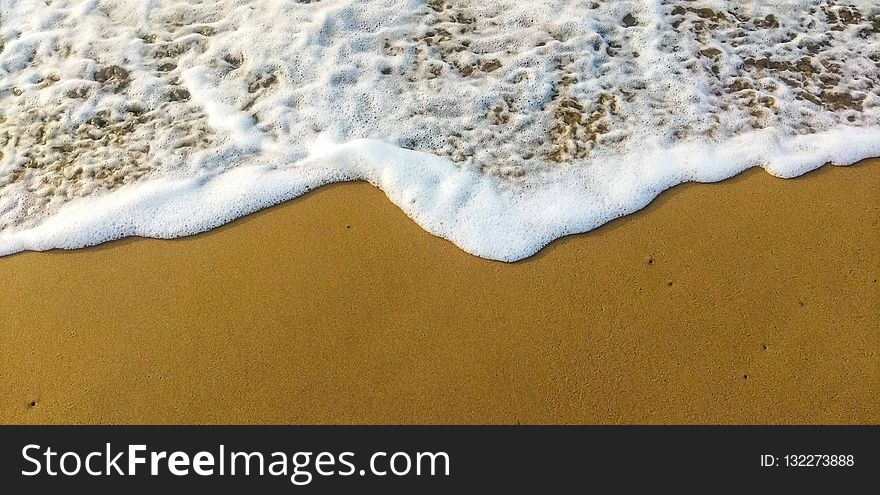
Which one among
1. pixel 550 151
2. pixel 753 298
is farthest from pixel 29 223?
pixel 753 298

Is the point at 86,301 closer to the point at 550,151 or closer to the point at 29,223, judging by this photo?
the point at 29,223

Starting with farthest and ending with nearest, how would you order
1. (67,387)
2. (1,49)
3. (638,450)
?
1. (1,49)
2. (67,387)
3. (638,450)

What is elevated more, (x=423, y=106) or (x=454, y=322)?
(x=423, y=106)

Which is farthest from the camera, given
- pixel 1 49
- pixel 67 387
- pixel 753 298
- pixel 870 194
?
pixel 1 49

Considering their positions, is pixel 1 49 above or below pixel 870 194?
above

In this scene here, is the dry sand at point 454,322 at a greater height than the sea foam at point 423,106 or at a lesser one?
lesser
